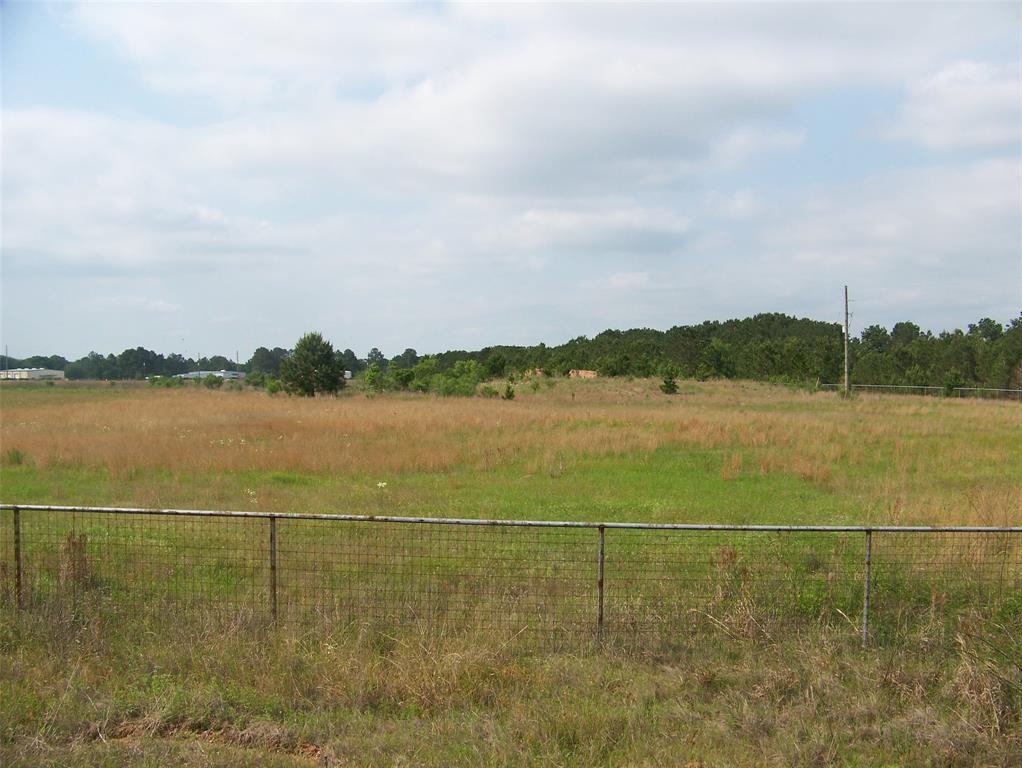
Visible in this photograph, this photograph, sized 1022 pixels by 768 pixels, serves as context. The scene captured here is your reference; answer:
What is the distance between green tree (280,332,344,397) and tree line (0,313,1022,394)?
4.31 feet

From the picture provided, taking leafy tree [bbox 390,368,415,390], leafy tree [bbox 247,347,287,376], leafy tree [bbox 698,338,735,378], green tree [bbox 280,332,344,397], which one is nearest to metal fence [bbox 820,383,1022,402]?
leafy tree [bbox 698,338,735,378]

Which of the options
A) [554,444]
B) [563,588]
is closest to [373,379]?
[554,444]

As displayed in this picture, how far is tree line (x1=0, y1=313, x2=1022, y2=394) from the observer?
66750mm

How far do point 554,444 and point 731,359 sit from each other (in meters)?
76.7

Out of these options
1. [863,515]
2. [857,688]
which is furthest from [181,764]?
[863,515]

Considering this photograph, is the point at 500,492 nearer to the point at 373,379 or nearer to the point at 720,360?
the point at 373,379

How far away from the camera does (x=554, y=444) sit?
22.1 meters

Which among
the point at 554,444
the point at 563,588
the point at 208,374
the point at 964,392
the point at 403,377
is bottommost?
the point at 563,588

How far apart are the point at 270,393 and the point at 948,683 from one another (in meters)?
55.9

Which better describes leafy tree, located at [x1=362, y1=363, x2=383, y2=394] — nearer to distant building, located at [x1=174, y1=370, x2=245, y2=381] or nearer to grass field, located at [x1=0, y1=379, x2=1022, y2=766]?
distant building, located at [x1=174, y1=370, x2=245, y2=381]

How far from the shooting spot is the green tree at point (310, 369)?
56906 millimetres

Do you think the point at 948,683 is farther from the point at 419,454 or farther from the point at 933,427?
the point at 933,427

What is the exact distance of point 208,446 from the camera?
2159 centimetres

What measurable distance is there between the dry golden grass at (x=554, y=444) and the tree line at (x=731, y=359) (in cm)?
2484
